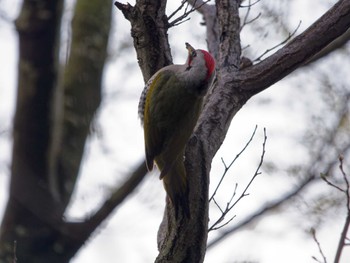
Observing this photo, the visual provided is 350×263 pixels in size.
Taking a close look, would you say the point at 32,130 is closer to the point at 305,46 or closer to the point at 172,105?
the point at 172,105

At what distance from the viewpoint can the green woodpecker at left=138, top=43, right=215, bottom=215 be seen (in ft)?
16.5

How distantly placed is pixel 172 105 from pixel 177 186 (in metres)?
1.18

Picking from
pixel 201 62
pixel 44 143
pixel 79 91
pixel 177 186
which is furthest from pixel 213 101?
pixel 79 91

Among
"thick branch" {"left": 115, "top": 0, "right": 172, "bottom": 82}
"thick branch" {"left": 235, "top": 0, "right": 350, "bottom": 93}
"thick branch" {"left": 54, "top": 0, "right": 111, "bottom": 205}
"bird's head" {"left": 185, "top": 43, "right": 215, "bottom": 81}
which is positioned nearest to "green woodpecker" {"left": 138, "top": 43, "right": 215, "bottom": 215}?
"bird's head" {"left": 185, "top": 43, "right": 215, "bottom": 81}

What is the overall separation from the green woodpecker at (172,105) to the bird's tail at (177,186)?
0.09 m

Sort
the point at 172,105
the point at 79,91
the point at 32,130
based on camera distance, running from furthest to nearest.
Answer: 1. the point at 79,91
2. the point at 172,105
3. the point at 32,130

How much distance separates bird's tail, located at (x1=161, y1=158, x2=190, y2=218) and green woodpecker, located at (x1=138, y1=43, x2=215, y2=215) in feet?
0.31

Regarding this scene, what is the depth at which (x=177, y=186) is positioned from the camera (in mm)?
4363

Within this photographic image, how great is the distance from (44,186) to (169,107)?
43.5 inches

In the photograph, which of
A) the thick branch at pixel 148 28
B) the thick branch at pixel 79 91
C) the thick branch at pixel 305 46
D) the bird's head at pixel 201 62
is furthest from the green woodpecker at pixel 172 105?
the thick branch at pixel 305 46

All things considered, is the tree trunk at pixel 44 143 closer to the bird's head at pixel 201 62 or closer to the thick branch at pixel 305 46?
the bird's head at pixel 201 62

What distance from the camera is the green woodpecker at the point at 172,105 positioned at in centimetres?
502

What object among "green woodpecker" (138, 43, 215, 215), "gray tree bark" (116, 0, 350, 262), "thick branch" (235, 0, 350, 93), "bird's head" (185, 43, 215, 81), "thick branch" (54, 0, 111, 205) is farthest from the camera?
"thick branch" (54, 0, 111, 205)

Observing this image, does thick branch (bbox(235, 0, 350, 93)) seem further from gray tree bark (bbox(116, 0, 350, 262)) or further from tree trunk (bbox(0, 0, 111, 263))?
tree trunk (bbox(0, 0, 111, 263))
